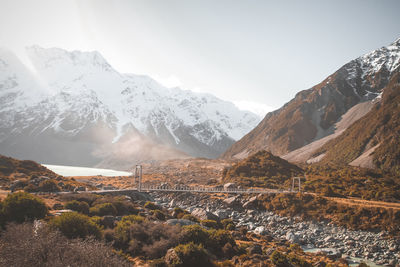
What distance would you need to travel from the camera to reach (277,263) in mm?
13594

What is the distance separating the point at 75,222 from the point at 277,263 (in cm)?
1123

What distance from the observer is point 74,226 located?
12.8m

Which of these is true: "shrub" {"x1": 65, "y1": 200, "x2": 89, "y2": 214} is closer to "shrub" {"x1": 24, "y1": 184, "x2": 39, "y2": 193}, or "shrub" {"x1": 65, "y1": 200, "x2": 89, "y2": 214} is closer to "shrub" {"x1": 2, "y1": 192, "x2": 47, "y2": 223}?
"shrub" {"x1": 2, "y1": 192, "x2": 47, "y2": 223}

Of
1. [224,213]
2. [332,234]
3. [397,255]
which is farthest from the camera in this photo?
[224,213]

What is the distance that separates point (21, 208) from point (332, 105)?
600ft

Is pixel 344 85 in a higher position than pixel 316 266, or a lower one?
higher

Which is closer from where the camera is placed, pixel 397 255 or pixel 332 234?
pixel 397 255

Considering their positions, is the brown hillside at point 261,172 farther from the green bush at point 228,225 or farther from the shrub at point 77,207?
the shrub at point 77,207

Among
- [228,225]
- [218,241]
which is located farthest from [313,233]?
[218,241]

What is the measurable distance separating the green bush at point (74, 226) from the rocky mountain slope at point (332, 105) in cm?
13326

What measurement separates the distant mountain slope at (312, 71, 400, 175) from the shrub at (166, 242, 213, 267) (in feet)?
289

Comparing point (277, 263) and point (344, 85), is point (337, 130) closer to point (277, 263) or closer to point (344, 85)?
point (344, 85)

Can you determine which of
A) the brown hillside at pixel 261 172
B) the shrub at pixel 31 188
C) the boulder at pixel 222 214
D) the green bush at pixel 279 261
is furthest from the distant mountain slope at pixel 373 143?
the shrub at pixel 31 188

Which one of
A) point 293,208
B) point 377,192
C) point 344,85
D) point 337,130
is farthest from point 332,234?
point 344,85
